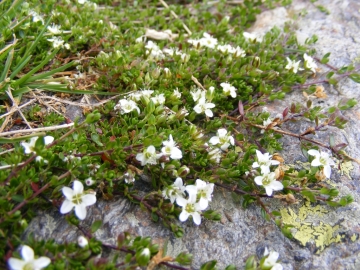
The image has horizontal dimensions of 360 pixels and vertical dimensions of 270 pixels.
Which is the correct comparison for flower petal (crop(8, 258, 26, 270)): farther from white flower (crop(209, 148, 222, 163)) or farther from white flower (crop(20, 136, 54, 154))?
white flower (crop(209, 148, 222, 163))

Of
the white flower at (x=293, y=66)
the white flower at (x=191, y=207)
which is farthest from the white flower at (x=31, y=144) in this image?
the white flower at (x=293, y=66)

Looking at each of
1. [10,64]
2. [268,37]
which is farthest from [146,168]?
[268,37]

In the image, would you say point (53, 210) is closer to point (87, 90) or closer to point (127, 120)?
point (127, 120)

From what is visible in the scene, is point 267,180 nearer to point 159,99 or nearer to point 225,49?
point 159,99

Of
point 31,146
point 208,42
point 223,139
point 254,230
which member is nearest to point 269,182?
point 254,230

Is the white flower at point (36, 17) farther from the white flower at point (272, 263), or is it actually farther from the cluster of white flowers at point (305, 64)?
the white flower at point (272, 263)

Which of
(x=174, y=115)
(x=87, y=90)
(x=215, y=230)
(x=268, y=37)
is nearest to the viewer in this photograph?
(x=215, y=230)
